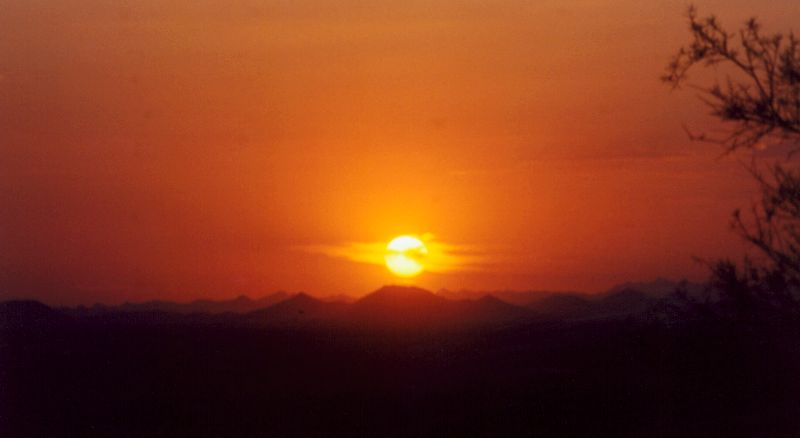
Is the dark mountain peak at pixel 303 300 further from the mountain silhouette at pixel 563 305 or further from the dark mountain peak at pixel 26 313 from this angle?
the dark mountain peak at pixel 26 313

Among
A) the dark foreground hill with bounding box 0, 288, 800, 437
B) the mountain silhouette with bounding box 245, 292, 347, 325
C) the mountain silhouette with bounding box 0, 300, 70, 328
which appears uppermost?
the mountain silhouette with bounding box 245, 292, 347, 325

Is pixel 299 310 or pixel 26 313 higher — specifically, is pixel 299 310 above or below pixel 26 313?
above

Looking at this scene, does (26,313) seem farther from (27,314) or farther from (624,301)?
(624,301)

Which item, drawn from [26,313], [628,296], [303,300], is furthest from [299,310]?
[26,313]

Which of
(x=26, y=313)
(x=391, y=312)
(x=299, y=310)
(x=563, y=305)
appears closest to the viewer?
(x=26, y=313)

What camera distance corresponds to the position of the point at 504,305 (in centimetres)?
10012

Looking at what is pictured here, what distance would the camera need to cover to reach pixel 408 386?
25562mm

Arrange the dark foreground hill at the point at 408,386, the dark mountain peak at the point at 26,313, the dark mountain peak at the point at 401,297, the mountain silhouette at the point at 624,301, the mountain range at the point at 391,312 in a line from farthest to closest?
the mountain silhouette at the point at 624,301 < the dark mountain peak at the point at 401,297 < the mountain range at the point at 391,312 < the dark mountain peak at the point at 26,313 < the dark foreground hill at the point at 408,386

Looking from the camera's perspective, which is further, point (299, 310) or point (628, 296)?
point (628, 296)

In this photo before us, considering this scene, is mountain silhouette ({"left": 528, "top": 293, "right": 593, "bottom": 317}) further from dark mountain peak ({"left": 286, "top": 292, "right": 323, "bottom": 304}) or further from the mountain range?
dark mountain peak ({"left": 286, "top": 292, "right": 323, "bottom": 304})

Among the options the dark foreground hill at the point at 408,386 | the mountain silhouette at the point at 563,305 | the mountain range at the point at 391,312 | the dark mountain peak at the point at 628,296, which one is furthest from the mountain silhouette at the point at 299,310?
the dark foreground hill at the point at 408,386

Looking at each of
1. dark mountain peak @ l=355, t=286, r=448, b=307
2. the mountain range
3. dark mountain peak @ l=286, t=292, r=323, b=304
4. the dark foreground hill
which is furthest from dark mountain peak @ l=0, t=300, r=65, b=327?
dark mountain peak @ l=286, t=292, r=323, b=304

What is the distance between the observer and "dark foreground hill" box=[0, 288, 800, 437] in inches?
640

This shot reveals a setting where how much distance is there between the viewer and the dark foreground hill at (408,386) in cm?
1625
